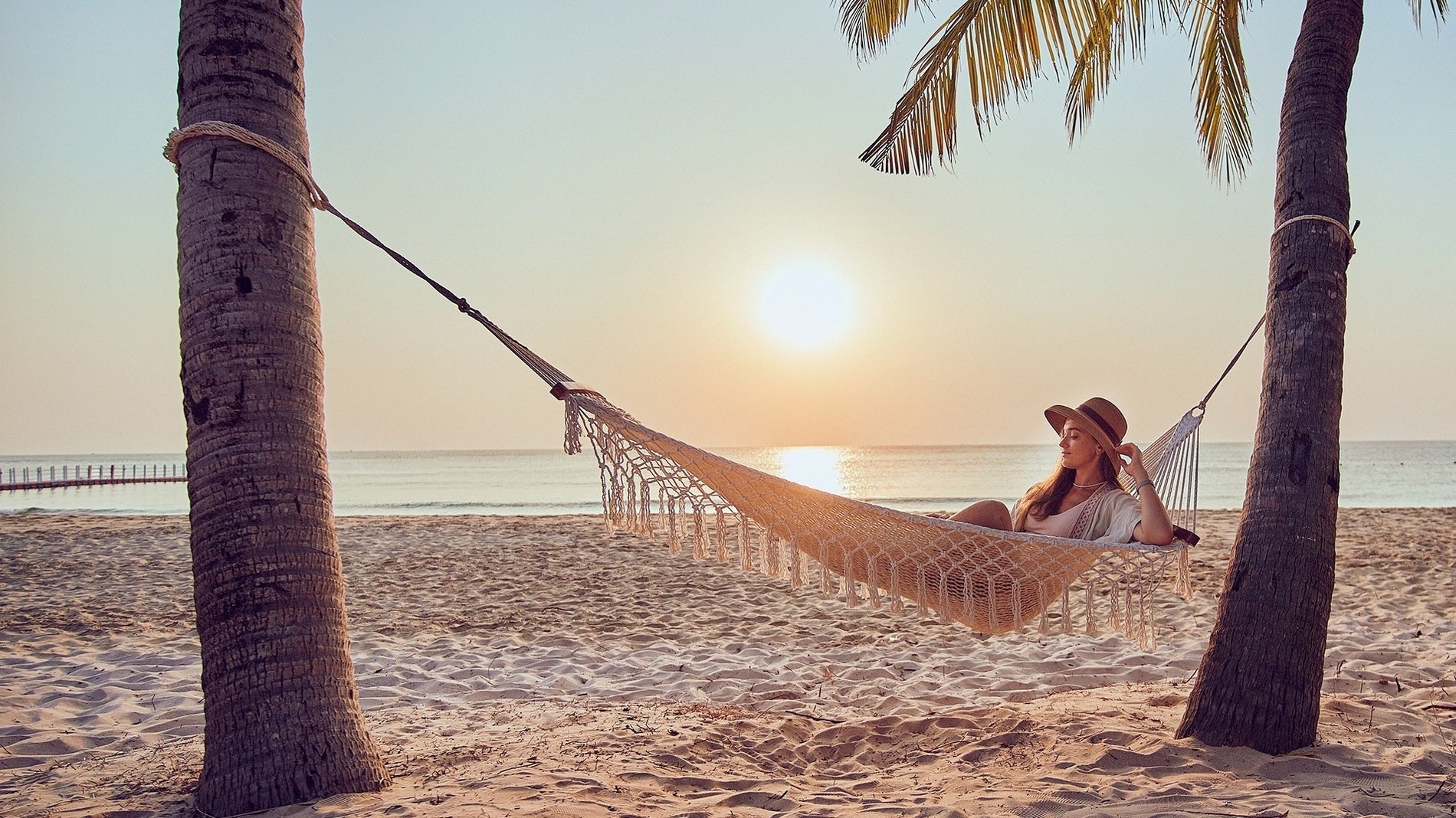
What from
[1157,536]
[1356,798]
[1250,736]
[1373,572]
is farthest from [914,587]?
[1373,572]

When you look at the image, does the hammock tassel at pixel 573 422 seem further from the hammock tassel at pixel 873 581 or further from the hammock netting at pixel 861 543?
the hammock tassel at pixel 873 581

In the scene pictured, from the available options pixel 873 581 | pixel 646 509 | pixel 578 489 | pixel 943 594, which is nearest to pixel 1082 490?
pixel 943 594

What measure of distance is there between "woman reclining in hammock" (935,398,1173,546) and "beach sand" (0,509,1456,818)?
529mm

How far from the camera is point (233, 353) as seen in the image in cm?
191

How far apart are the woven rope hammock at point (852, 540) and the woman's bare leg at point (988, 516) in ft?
0.53

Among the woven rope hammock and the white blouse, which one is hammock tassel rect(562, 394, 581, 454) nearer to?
the woven rope hammock

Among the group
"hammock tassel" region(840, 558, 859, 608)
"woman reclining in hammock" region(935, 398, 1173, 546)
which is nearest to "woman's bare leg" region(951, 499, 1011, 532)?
"woman reclining in hammock" region(935, 398, 1173, 546)

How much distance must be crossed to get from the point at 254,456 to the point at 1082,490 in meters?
2.16

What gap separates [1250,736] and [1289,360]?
0.88 meters

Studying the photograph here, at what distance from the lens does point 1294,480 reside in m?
2.23

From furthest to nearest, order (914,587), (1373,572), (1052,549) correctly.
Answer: (1373,572) < (914,587) < (1052,549)

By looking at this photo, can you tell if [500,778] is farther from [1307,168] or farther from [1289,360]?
[1307,168]

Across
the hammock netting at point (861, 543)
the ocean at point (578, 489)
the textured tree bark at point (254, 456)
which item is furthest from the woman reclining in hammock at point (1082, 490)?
the ocean at point (578, 489)

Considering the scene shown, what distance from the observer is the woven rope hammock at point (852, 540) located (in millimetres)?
2447
